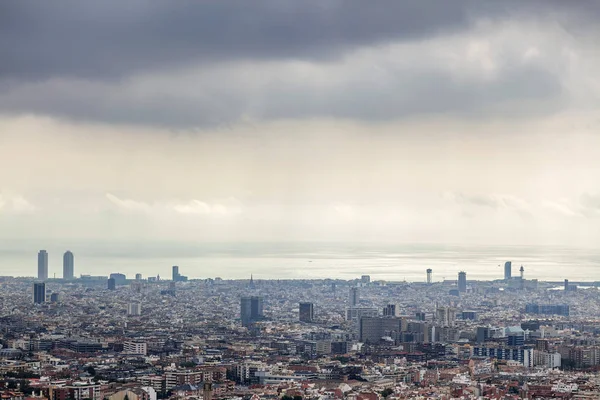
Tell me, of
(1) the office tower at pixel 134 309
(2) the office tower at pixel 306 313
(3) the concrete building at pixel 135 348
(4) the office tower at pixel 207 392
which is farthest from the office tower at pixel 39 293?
(4) the office tower at pixel 207 392

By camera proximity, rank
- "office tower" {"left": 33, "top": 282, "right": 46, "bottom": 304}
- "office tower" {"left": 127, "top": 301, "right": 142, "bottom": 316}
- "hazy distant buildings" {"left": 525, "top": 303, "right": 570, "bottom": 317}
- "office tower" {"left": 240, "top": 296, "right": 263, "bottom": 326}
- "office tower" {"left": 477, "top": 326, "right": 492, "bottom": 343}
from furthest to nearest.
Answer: "office tower" {"left": 33, "top": 282, "right": 46, "bottom": 304}, "hazy distant buildings" {"left": 525, "top": 303, "right": 570, "bottom": 317}, "office tower" {"left": 127, "top": 301, "right": 142, "bottom": 316}, "office tower" {"left": 240, "top": 296, "right": 263, "bottom": 326}, "office tower" {"left": 477, "top": 326, "right": 492, "bottom": 343}

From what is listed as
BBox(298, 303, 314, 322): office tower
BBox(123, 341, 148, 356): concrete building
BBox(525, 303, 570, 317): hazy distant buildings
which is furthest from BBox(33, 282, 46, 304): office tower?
BBox(123, 341, 148, 356): concrete building

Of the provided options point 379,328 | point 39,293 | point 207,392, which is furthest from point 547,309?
point 207,392

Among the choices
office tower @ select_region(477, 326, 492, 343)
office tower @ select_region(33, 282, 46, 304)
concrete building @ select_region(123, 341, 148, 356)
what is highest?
office tower @ select_region(33, 282, 46, 304)

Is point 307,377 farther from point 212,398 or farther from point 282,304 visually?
point 282,304

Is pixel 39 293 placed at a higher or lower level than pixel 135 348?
higher

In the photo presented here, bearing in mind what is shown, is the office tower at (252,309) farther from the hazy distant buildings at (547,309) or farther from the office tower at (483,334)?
the office tower at (483,334)

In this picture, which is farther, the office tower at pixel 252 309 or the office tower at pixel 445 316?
the office tower at pixel 252 309

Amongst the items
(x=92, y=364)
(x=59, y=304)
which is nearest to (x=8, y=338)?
(x=92, y=364)

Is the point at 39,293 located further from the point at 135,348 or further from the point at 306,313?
the point at 135,348

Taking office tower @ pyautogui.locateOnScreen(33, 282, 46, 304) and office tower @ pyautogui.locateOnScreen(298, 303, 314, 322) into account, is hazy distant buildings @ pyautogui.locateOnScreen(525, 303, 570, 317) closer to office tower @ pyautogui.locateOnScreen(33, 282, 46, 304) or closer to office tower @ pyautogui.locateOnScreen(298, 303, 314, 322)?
office tower @ pyautogui.locateOnScreen(298, 303, 314, 322)

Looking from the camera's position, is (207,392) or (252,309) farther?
(252,309)
